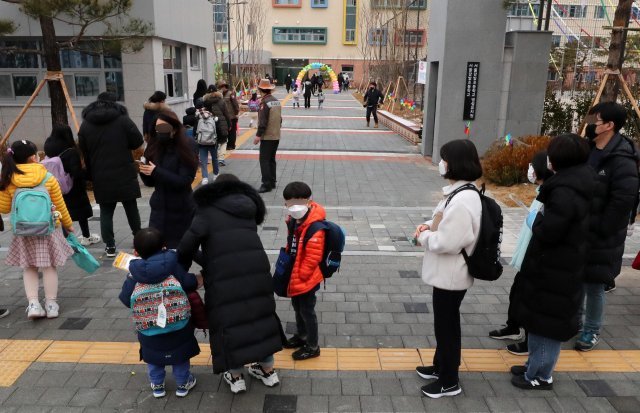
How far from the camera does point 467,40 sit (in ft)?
36.0

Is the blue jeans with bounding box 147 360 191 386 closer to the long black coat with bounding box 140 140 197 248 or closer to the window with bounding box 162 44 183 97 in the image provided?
the long black coat with bounding box 140 140 197 248

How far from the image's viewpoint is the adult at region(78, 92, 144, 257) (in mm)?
5566

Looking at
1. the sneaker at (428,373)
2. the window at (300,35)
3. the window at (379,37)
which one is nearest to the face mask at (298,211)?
the sneaker at (428,373)

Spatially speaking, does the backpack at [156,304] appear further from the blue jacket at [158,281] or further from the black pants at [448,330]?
the black pants at [448,330]

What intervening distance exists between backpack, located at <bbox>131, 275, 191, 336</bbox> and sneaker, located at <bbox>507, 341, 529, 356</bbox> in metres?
2.53

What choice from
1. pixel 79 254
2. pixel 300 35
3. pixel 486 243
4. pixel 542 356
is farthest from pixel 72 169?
pixel 300 35

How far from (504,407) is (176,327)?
7.13 ft

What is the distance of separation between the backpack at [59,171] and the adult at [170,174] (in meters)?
1.42

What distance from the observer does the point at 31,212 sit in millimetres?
4254

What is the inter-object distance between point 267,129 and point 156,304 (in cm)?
605

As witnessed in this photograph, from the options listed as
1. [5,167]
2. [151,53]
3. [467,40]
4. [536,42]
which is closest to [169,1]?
[151,53]

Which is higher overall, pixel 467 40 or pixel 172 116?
pixel 467 40

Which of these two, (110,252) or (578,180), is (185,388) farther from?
(110,252)

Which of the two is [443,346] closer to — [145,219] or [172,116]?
[172,116]
